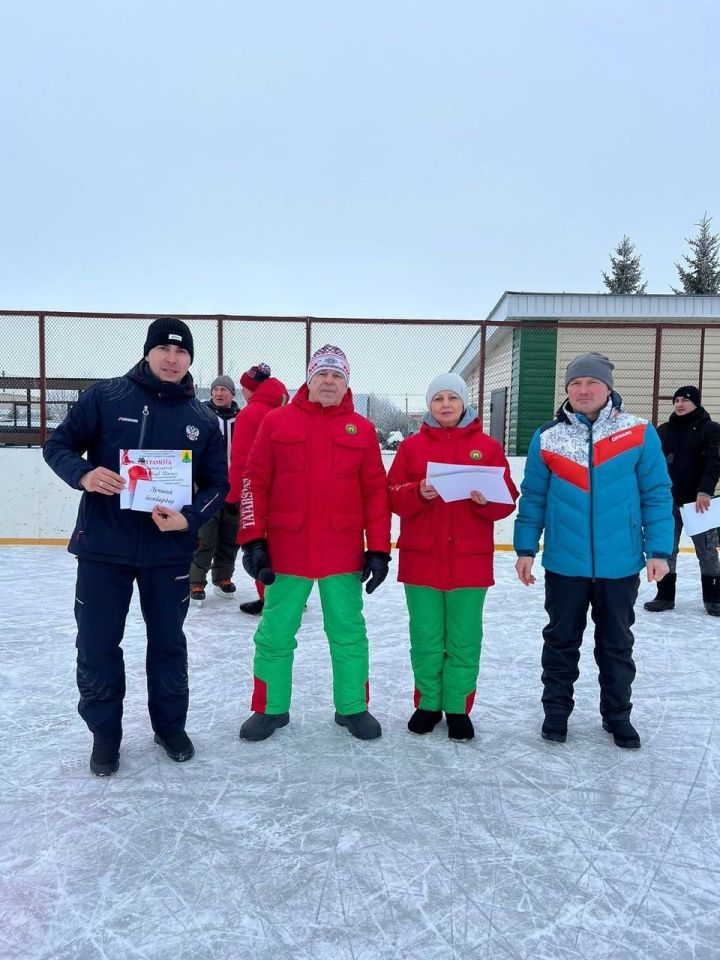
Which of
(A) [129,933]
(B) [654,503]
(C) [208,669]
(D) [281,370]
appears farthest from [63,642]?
(D) [281,370]

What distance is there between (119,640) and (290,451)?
2.86ft

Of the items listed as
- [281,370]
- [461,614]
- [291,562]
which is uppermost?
[281,370]

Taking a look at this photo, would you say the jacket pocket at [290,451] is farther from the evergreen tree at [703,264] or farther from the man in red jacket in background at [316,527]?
the evergreen tree at [703,264]

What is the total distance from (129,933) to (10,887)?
39 cm

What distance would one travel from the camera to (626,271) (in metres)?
31.7

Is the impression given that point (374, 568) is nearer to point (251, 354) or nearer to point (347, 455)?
point (347, 455)

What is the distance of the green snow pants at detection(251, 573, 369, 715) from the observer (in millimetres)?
2564

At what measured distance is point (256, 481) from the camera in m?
2.54

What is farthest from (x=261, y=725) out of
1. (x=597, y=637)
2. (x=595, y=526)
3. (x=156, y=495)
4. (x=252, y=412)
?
(x=252, y=412)

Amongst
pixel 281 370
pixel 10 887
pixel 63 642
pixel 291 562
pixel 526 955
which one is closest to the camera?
pixel 526 955

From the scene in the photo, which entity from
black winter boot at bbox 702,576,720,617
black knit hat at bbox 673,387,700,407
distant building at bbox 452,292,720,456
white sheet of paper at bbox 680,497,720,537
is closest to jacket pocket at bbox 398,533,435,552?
white sheet of paper at bbox 680,497,720,537

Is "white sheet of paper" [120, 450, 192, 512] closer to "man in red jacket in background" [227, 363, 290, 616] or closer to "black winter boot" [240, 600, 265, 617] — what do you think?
"man in red jacket in background" [227, 363, 290, 616]

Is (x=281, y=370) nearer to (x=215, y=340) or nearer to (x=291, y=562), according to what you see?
(x=215, y=340)

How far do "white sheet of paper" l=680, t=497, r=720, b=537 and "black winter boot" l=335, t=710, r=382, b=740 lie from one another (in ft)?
8.54
